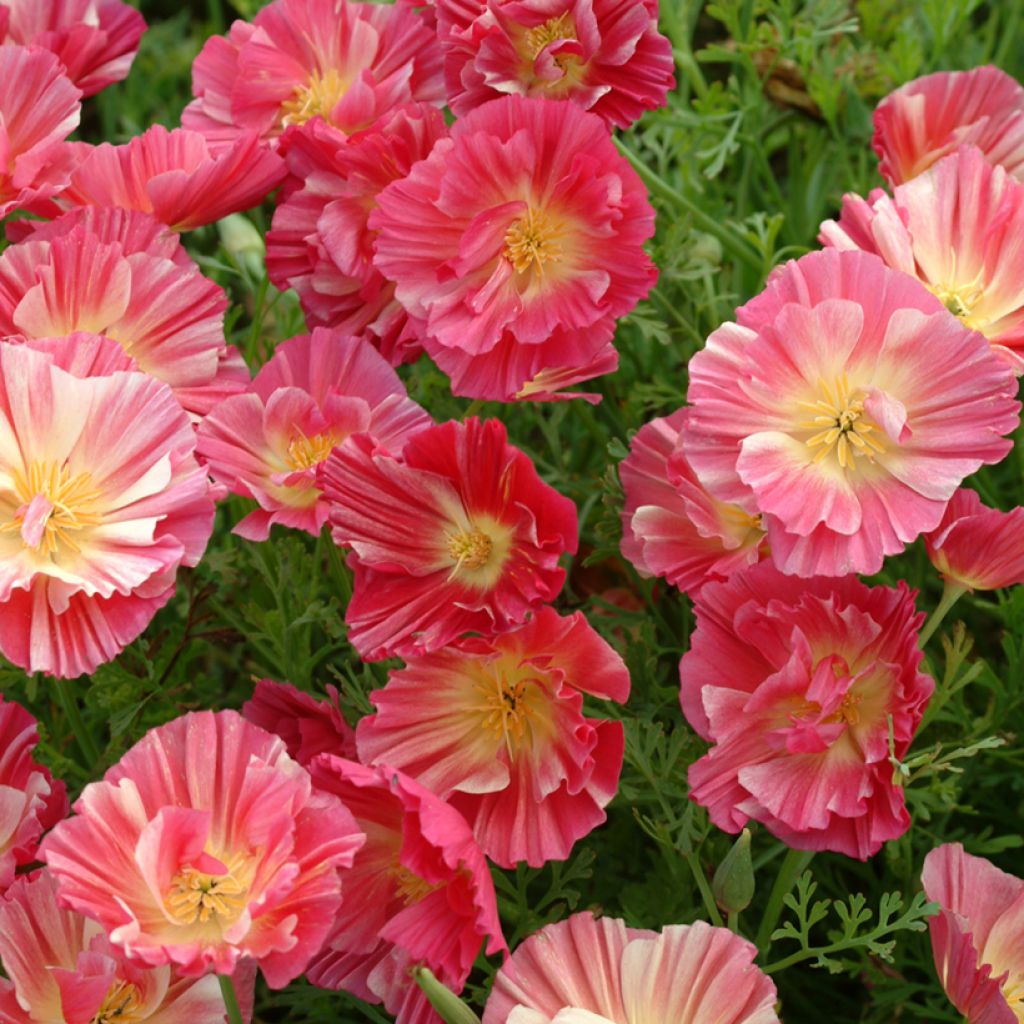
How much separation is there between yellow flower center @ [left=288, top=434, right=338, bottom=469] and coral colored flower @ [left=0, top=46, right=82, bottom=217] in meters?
0.27

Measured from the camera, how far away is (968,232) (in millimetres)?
1050

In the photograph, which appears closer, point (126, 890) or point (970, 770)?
point (126, 890)

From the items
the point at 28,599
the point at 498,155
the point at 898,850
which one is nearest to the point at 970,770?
the point at 898,850

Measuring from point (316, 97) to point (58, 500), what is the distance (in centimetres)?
42

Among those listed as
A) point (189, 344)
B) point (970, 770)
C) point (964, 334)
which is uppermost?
point (964, 334)

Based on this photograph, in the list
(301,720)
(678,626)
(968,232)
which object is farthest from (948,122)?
(301,720)

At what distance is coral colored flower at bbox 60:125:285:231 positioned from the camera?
3.61 ft

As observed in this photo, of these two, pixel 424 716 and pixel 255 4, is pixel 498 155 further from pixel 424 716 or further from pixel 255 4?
pixel 255 4

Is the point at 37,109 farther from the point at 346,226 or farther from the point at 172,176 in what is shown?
the point at 346,226

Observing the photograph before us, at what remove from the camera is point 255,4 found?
1824 mm

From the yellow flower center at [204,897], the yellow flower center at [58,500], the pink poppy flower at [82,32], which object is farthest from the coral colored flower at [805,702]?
the pink poppy flower at [82,32]

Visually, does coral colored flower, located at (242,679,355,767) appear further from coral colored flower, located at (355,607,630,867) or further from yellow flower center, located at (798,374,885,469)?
yellow flower center, located at (798,374,885,469)

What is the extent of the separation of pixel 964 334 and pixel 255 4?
3.87 ft

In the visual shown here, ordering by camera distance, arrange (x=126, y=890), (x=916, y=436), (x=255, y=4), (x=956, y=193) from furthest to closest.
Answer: (x=255, y=4)
(x=956, y=193)
(x=916, y=436)
(x=126, y=890)
